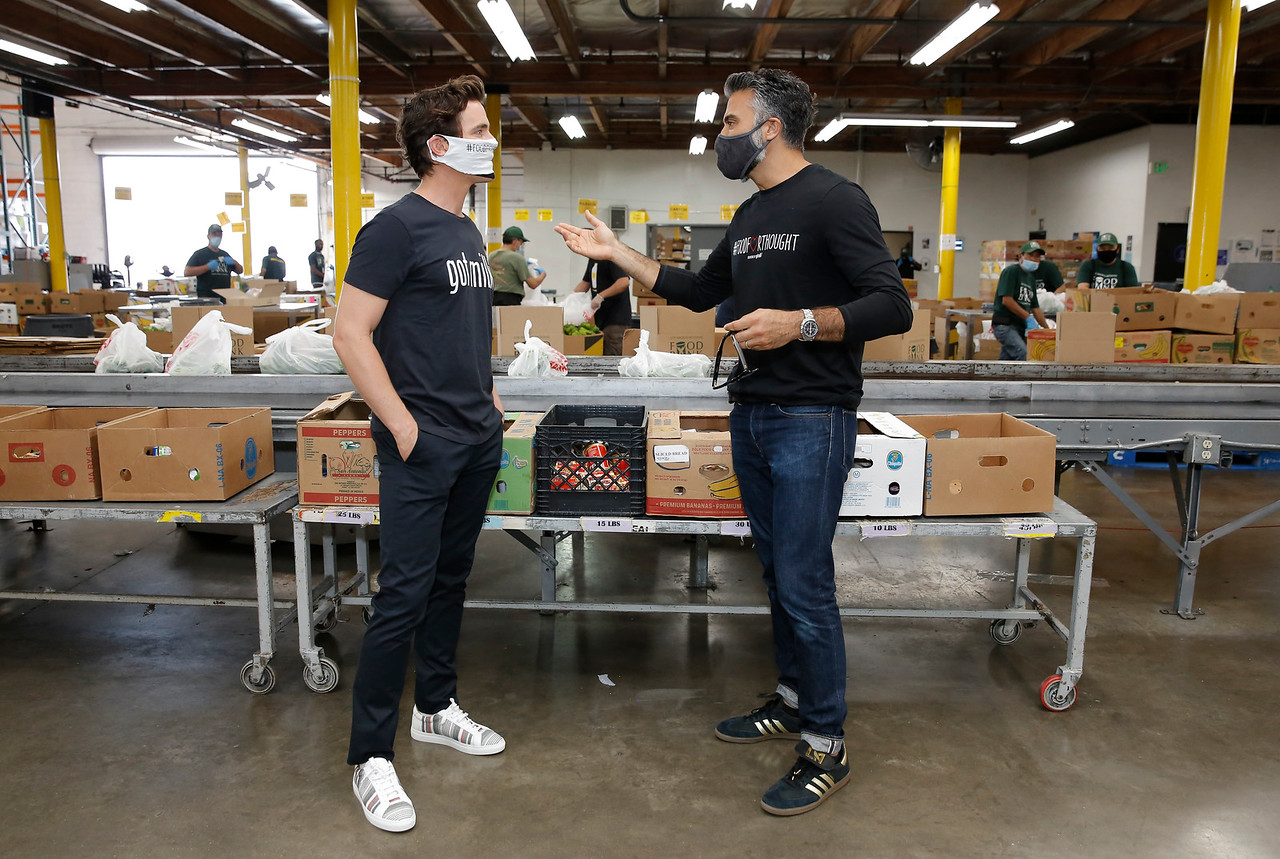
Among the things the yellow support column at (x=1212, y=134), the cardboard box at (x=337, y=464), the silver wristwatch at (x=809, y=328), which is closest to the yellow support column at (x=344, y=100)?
the cardboard box at (x=337, y=464)

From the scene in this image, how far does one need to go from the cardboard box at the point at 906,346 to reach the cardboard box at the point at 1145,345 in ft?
5.23

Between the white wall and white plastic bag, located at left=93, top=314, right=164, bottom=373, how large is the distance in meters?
13.0

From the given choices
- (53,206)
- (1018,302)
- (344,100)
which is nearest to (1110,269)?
(1018,302)

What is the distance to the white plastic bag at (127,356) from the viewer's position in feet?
12.7

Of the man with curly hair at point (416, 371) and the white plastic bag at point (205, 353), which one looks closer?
the man with curly hair at point (416, 371)

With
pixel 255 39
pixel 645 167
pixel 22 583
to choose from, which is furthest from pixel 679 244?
pixel 22 583

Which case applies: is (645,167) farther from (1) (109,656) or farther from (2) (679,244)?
(1) (109,656)

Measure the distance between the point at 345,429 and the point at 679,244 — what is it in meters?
14.5

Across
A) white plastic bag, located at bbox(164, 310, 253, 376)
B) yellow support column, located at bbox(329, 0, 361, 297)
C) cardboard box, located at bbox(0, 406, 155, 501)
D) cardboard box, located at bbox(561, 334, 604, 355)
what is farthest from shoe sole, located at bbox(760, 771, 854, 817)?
yellow support column, located at bbox(329, 0, 361, 297)

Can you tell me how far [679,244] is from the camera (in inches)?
658

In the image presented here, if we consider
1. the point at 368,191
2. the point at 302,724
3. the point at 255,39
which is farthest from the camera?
the point at 368,191

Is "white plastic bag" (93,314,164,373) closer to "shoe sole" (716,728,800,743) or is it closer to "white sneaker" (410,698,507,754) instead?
"white sneaker" (410,698,507,754)

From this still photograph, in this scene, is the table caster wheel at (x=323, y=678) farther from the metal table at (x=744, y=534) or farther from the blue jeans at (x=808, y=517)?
the blue jeans at (x=808, y=517)

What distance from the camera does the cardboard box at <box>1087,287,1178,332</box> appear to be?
5.57 metres
